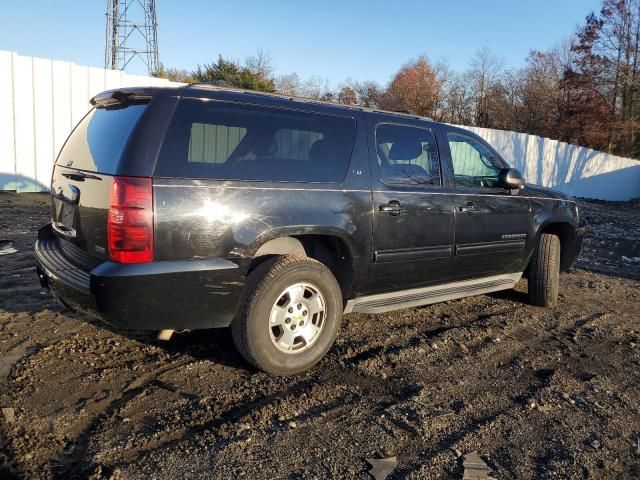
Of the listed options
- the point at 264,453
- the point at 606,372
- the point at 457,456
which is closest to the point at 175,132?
Answer: the point at 264,453

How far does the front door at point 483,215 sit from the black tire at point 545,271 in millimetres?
265

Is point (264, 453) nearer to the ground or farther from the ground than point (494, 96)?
nearer to the ground

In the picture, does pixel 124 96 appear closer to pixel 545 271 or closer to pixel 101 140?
pixel 101 140

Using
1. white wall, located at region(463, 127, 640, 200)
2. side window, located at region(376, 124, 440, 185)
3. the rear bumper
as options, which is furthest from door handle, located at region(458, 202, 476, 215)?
white wall, located at region(463, 127, 640, 200)

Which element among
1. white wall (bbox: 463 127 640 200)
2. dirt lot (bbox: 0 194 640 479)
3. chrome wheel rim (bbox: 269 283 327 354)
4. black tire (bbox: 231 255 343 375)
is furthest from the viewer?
white wall (bbox: 463 127 640 200)

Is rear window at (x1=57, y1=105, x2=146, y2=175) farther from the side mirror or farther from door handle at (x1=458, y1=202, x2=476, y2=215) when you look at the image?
the side mirror

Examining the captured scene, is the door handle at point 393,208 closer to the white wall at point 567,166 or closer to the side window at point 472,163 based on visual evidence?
the side window at point 472,163

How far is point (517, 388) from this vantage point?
361 cm

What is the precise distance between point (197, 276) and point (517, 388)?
7.57 ft

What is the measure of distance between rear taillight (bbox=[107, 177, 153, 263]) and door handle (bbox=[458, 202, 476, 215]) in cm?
275

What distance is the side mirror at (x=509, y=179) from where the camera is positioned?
4.94 meters

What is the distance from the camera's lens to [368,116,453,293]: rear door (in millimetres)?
4016

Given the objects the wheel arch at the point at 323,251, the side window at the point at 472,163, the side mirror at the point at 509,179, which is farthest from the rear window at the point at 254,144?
the side mirror at the point at 509,179

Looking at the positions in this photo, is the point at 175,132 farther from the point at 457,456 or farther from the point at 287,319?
the point at 457,456
